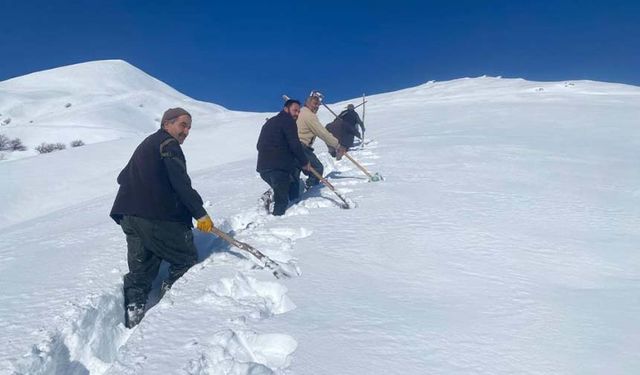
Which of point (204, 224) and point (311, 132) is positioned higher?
point (311, 132)

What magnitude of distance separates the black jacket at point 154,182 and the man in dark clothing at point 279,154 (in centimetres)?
185

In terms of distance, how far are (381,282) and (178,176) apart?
1.76 m

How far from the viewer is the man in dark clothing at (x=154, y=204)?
3955mm

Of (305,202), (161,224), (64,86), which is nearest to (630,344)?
(161,224)

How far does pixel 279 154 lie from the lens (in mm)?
5887

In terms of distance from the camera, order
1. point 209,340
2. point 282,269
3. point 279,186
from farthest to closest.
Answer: point 279,186 < point 282,269 < point 209,340

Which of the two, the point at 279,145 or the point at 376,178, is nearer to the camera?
the point at 279,145

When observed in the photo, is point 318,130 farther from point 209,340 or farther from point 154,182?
point 209,340

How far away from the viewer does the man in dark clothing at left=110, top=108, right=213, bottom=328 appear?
3.96 meters

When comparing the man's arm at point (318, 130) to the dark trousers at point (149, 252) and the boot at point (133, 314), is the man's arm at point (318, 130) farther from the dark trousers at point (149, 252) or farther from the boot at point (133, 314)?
the boot at point (133, 314)

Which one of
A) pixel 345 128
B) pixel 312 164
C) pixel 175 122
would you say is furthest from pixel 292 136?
pixel 345 128

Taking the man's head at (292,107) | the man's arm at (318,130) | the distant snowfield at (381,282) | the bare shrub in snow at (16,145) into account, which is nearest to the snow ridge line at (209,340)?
the distant snowfield at (381,282)

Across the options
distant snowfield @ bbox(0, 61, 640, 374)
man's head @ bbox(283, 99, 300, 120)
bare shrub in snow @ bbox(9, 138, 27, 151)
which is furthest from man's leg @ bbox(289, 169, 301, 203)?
bare shrub in snow @ bbox(9, 138, 27, 151)

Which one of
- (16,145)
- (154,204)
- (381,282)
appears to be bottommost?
(381,282)
